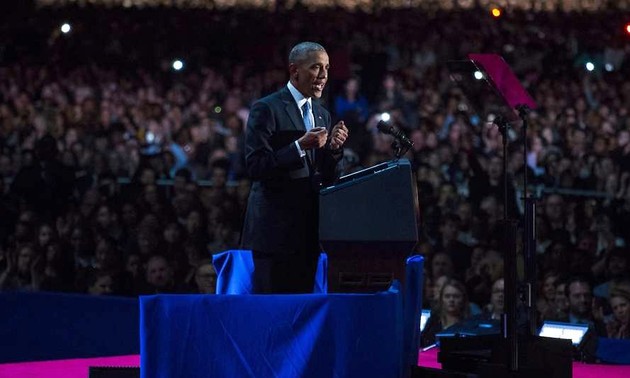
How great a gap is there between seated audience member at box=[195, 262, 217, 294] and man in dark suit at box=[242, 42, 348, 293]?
315 cm

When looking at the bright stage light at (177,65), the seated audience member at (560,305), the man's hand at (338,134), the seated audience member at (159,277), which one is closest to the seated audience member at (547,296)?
the seated audience member at (560,305)

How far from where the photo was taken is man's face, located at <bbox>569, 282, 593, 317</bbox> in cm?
805

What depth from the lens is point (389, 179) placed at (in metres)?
4.97

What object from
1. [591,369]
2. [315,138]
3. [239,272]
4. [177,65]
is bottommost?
[591,369]

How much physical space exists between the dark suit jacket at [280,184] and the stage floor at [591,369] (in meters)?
1.27

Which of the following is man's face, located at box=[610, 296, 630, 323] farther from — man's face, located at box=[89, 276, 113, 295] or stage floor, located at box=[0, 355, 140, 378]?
man's face, located at box=[89, 276, 113, 295]

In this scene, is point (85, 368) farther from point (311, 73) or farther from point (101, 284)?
point (101, 284)

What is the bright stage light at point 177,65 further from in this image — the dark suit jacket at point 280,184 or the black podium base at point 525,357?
the dark suit jacket at point 280,184

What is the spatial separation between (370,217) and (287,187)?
518 millimetres

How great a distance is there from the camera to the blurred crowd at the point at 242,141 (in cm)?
915

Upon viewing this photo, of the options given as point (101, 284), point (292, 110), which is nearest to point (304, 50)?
point (292, 110)

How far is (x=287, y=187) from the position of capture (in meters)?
5.32

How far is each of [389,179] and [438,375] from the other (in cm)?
83

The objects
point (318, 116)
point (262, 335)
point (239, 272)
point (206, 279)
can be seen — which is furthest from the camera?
point (206, 279)
